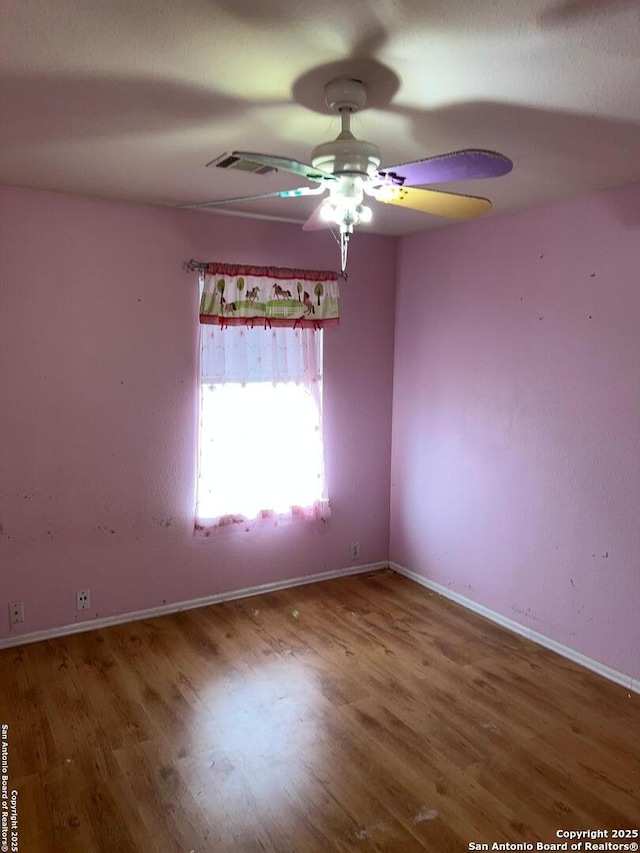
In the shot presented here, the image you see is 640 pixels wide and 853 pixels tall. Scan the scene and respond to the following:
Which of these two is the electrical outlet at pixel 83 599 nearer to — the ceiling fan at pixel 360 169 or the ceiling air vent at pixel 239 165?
the ceiling air vent at pixel 239 165

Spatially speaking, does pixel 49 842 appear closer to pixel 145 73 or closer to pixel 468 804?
pixel 468 804

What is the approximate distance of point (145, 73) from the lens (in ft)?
5.73

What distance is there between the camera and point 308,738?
2611mm

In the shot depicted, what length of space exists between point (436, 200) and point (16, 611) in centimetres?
289

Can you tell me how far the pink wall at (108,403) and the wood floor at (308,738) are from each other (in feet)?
1.22

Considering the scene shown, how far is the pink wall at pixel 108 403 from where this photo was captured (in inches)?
127

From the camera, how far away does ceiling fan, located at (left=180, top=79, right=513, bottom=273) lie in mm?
1688

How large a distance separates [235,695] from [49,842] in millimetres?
1000

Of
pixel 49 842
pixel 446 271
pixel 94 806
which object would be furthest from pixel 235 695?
pixel 446 271

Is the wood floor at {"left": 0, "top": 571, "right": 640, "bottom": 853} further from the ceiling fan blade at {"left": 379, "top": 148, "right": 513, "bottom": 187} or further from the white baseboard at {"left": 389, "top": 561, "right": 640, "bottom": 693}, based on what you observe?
the ceiling fan blade at {"left": 379, "top": 148, "right": 513, "bottom": 187}

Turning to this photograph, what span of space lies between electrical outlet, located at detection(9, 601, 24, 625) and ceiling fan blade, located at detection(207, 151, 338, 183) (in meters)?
2.64

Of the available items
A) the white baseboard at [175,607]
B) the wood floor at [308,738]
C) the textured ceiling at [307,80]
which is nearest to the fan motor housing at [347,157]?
the textured ceiling at [307,80]

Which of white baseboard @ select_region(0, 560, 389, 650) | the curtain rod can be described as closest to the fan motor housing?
the curtain rod

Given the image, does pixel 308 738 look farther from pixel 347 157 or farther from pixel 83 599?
pixel 347 157
